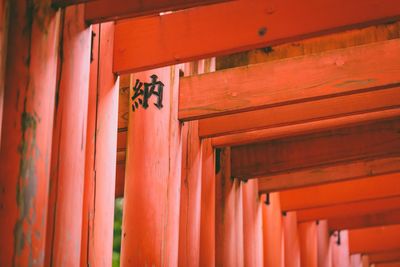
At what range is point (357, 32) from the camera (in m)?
9.91

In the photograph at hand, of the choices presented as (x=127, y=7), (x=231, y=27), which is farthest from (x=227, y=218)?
(x=127, y=7)

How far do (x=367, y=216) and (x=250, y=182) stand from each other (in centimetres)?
393

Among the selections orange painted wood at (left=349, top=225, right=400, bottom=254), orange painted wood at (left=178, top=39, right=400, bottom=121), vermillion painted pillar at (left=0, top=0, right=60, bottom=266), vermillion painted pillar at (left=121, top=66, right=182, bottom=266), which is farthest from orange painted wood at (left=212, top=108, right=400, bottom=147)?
orange painted wood at (left=349, top=225, right=400, bottom=254)

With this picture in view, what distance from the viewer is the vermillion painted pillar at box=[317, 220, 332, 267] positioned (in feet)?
48.3

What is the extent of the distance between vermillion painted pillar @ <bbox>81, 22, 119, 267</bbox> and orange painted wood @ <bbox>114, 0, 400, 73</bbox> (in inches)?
13.8

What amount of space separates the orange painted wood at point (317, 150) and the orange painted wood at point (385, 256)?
794 cm

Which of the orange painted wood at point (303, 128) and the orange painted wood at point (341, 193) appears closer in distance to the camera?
the orange painted wood at point (303, 128)

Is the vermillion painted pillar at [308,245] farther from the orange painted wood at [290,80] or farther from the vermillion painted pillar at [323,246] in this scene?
the orange painted wood at [290,80]

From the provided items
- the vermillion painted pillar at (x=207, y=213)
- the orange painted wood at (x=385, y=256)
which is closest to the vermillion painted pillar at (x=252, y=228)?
the vermillion painted pillar at (x=207, y=213)

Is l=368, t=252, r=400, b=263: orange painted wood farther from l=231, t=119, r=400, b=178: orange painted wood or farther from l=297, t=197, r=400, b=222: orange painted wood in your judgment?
l=231, t=119, r=400, b=178: orange painted wood

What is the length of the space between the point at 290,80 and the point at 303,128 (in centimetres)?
190

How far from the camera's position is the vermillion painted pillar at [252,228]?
10.9 m

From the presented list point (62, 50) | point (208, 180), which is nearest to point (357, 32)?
point (208, 180)

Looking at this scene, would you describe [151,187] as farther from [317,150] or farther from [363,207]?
[363,207]
